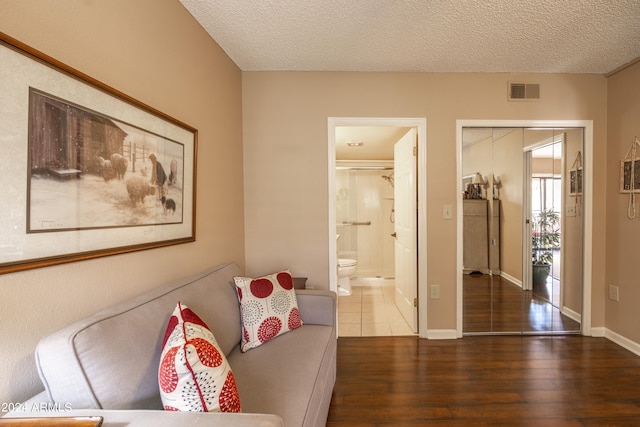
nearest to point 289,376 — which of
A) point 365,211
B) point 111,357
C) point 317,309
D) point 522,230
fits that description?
point 317,309

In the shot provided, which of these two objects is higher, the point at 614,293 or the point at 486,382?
the point at 614,293

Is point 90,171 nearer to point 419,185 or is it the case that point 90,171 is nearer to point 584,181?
point 419,185

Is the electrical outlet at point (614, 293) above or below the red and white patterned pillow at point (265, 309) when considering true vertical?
below

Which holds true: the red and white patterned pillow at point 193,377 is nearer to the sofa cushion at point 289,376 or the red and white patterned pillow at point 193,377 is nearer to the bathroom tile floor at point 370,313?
the sofa cushion at point 289,376

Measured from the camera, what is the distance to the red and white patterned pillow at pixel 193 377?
0.86 meters

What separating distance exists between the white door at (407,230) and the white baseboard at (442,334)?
5.9 inches

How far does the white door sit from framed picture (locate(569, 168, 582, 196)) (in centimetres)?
147

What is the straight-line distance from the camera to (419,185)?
2705mm

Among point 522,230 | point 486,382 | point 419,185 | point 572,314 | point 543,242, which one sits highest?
point 419,185

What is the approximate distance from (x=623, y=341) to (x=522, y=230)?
48.5 inches

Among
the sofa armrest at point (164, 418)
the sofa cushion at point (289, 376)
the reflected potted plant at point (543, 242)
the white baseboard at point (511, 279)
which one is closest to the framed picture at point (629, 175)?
the reflected potted plant at point (543, 242)

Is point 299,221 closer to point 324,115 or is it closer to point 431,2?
point 324,115

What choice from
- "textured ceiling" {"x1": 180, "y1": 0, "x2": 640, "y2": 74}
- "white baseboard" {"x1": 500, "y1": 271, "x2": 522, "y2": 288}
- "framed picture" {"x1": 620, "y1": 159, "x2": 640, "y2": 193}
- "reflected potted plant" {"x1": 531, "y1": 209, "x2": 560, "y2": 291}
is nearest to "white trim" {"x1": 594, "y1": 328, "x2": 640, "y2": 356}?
"reflected potted plant" {"x1": 531, "y1": 209, "x2": 560, "y2": 291}

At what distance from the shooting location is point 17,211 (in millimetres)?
866
